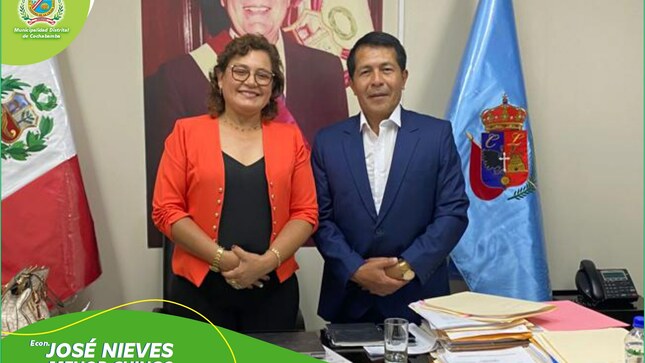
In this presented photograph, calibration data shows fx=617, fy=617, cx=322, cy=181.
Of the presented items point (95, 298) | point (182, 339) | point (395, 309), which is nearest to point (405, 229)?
point (395, 309)

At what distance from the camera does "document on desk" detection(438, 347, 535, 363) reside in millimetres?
1392

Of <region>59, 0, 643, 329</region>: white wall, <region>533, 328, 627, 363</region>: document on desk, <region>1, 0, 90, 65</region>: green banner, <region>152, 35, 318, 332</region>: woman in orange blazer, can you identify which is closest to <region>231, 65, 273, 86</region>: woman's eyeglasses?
<region>152, 35, 318, 332</region>: woman in orange blazer

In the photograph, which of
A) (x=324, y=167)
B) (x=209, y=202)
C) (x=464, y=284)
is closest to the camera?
(x=209, y=202)

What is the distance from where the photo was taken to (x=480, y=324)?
1467 mm

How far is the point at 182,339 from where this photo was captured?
1.28 meters

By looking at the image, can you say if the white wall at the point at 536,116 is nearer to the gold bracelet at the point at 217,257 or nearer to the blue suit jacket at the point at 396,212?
the blue suit jacket at the point at 396,212

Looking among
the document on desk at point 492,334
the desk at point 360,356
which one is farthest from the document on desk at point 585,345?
the desk at point 360,356

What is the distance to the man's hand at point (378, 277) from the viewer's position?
1.93 m

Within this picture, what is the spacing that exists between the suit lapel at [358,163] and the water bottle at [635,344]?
2.82 feet

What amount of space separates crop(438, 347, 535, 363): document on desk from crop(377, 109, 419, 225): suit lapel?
66cm

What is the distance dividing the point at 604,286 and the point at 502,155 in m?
0.65

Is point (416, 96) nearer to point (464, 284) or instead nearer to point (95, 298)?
point (464, 284)

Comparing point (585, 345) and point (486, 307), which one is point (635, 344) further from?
point (486, 307)

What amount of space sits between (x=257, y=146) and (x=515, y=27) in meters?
1.27
